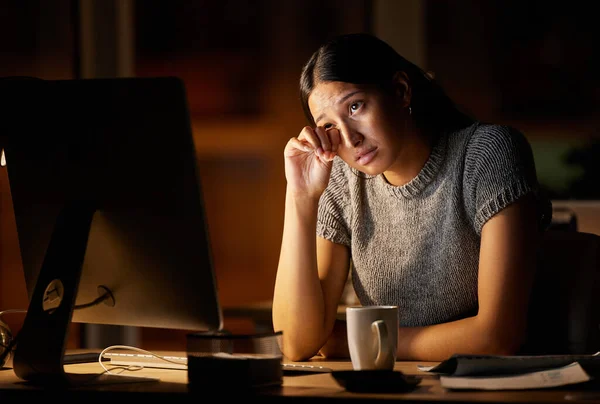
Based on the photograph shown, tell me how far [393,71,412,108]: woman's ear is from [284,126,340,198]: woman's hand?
0.58ft

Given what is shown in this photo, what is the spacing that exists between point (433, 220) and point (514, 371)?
0.70 m

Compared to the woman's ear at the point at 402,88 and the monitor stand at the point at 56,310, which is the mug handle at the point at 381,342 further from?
the woman's ear at the point at 402,88

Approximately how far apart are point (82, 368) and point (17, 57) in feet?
8.95

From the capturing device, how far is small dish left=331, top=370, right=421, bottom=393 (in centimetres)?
106

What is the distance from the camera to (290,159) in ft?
5.86

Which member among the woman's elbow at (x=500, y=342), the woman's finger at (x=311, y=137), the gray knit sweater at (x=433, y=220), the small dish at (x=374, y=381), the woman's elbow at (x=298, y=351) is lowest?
the woman's elbow at (x=298, y=351)

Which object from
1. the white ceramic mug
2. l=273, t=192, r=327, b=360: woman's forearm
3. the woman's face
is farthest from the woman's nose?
the white ceramic mug

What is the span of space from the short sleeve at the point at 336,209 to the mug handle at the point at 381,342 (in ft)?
2.18

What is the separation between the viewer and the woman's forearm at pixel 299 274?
5.61ft

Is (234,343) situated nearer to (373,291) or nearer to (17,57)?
(373,291)

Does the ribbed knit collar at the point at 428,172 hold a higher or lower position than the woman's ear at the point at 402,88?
lower

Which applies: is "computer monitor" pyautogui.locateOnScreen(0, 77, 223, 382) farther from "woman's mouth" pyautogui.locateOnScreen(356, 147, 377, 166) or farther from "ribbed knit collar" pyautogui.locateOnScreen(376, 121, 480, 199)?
"ribbed knit collar" pyautogui.locateOnScreen(376, 121, 480, 199)

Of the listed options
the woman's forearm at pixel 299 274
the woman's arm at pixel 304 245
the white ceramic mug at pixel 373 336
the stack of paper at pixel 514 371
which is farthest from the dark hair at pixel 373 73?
the stack of paper at pixel 514 371

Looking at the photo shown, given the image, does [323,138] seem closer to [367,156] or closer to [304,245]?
[367,156]
